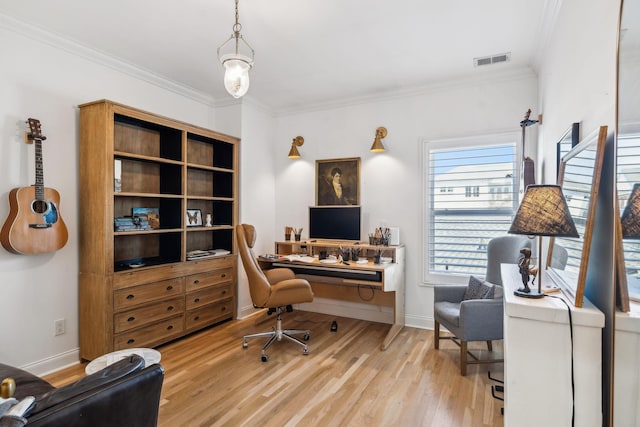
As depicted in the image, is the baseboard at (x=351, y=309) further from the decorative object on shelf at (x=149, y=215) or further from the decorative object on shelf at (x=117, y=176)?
the decorative object on shelf at (x=117, y=176)

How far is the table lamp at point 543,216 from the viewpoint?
4.82 feet

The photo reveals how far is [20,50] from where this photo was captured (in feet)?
8.74

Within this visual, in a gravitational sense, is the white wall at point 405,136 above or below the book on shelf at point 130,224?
above

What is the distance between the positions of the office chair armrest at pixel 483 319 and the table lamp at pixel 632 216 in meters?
1.79

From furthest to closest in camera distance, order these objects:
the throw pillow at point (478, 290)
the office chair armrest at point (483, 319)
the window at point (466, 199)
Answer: the window at point (466, 199), the throw pillow at point (478, 290), the office chair armrest at point (483, 319)

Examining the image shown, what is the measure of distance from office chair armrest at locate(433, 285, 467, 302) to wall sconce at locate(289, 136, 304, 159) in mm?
2400

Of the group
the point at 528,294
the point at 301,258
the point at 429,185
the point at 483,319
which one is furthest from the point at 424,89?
the point at 528,294

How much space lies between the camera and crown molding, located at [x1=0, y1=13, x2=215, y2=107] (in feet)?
8.61

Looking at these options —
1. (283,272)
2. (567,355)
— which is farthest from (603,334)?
(283,272)

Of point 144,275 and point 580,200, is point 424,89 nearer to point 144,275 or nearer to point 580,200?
point 580,200

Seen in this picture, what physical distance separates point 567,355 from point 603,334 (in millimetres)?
149

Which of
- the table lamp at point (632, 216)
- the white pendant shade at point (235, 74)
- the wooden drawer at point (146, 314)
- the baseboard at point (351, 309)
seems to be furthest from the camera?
the baseboard at point (351, 309)

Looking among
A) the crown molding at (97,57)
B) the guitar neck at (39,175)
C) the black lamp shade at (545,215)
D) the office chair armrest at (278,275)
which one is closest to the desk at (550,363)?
the black lamp shade at (545,215)

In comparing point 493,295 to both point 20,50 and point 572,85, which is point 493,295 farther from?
point 20,50
